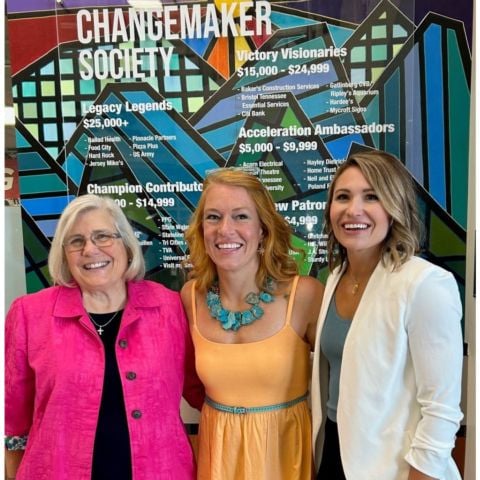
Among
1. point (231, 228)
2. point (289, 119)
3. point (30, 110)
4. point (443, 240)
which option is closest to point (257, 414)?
point (231, 228)

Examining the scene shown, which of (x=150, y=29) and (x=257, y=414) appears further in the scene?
(x=150, y=29)

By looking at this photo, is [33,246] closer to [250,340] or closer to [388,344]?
[250,340]

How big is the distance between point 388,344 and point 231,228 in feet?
2.11

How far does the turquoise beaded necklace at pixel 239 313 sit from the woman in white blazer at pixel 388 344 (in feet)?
0.84

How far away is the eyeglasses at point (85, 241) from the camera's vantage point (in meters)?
1.56

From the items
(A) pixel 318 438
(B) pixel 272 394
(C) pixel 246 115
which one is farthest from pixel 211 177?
(A) pixel 318 438

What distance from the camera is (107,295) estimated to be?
1592 mm

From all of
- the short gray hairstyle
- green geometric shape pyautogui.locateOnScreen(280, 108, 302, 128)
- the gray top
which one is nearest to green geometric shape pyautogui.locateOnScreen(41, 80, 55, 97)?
the short gray hairstyle

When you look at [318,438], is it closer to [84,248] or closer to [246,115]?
[84,248]

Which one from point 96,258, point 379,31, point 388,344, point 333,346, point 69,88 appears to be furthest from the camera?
point 69,88

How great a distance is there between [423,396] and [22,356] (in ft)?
4.05

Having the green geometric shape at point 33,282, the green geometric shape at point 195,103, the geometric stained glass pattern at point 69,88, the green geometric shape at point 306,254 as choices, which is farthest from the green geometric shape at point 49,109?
the green geometric shape at point 306,254

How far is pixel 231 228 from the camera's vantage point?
159 cm

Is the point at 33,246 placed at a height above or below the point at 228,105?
below
